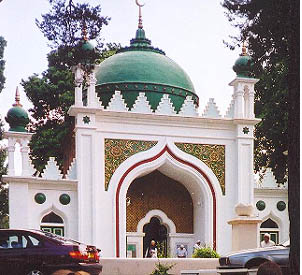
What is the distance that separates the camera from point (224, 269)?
987 cm

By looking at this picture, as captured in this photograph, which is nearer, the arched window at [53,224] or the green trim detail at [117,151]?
the arched window at [53,224]

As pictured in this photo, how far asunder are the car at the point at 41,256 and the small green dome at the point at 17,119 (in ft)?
30.5

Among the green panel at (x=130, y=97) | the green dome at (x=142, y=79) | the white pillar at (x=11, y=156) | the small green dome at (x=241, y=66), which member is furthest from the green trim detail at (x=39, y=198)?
the small green dome at (x=241, y=66)

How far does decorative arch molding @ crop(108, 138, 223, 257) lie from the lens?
17859 mm

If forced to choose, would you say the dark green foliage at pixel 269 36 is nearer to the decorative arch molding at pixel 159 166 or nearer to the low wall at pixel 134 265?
the decorative arch molding at pixel 159 166

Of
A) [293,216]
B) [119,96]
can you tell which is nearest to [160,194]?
[119,96]

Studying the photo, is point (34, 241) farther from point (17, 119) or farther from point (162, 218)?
point (162, 218)

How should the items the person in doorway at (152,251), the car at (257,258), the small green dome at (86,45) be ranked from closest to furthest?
1. the car at (257,258)
2. the small green dome at (86,45)
3. the person in doorway at (152,251)

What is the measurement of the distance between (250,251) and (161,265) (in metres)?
1.72

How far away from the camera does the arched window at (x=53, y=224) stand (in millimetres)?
17453

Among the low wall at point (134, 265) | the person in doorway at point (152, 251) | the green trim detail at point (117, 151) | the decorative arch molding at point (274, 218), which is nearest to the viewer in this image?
the low wall at point (134, 265)

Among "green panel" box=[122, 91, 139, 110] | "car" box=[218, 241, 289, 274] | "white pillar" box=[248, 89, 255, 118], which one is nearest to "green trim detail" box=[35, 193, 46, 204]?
"green panel" box=[122, 91, 139, 110]

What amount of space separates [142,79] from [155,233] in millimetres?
5141

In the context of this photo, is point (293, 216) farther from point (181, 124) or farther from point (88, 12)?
point (181, 124)
